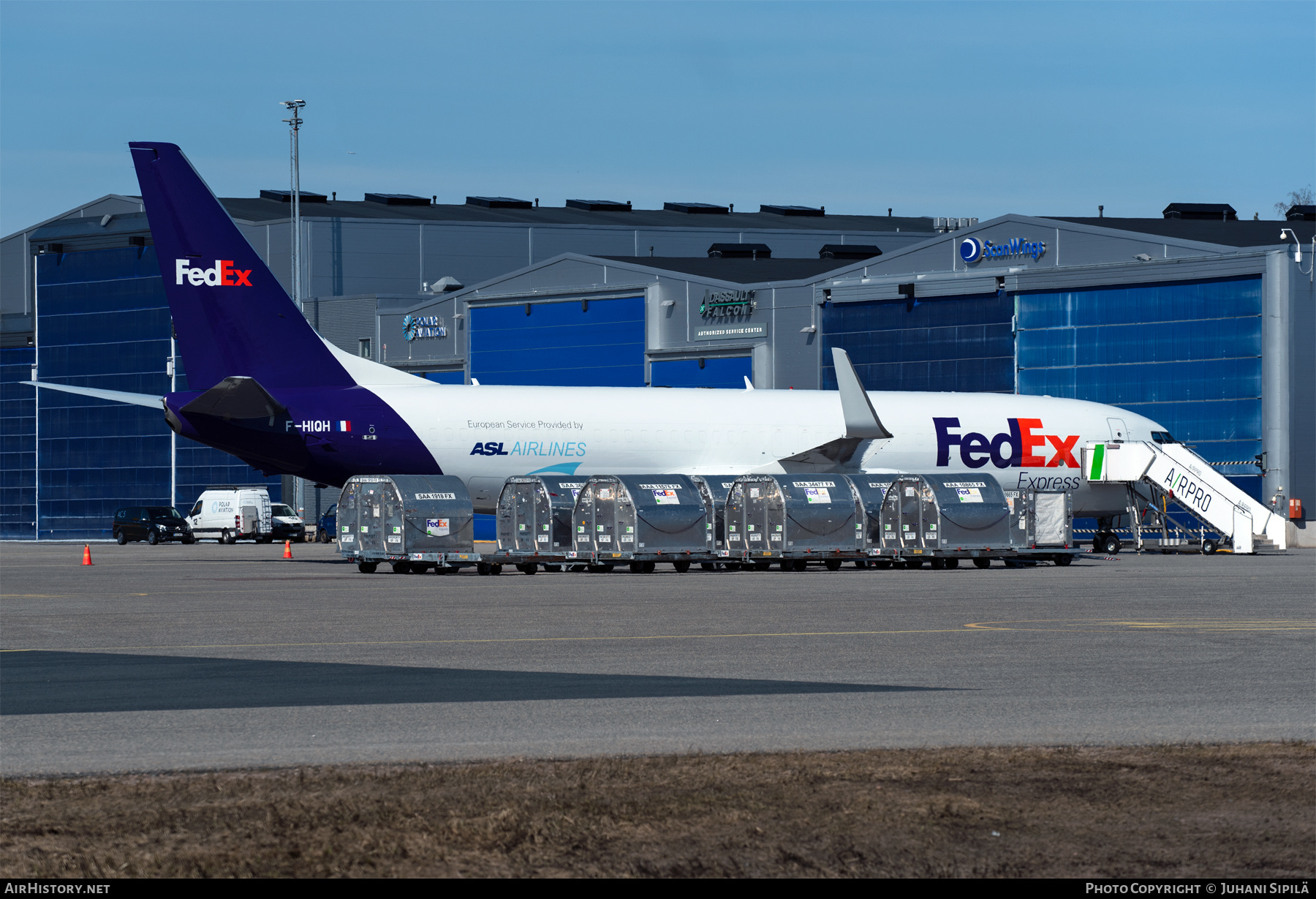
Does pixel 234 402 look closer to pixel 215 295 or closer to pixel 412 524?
pixel 215 295

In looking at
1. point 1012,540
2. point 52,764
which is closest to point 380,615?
point 52,764

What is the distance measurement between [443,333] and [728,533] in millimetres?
48438

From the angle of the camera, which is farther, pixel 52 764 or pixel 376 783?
pixel 52 764

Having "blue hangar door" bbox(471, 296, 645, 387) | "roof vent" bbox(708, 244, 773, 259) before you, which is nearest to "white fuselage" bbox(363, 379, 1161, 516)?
"blue hangar door" bbox(471, 296, 645, 387)

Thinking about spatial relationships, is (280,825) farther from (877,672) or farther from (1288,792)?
(877,672)

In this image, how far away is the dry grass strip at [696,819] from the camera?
25.0 feet

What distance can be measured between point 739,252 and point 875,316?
88.1ft

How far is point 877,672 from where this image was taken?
1628 cm

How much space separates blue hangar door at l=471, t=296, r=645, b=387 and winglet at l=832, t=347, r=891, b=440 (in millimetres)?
33526

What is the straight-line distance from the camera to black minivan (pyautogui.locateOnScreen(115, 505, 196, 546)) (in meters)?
79.1

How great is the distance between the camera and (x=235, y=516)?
75.8m

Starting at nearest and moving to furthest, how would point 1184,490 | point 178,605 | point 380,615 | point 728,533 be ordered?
1. point 380,615
2. point 178,605
3. point 728,533
4. point 1184,490

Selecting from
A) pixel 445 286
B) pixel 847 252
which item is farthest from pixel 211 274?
pixel 847 252
